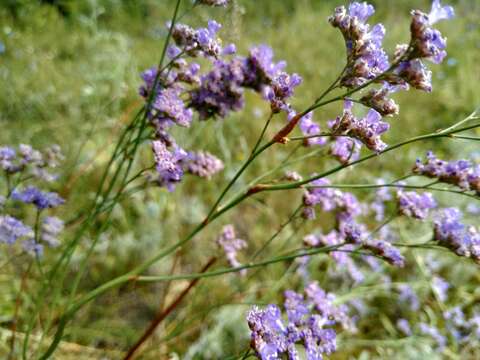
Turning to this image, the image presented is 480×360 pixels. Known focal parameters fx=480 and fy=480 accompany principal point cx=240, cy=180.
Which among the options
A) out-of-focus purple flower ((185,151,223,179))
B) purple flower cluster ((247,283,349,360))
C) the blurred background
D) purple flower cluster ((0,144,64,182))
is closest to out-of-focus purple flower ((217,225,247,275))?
the blurred background

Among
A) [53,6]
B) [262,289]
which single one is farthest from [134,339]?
[53,6]

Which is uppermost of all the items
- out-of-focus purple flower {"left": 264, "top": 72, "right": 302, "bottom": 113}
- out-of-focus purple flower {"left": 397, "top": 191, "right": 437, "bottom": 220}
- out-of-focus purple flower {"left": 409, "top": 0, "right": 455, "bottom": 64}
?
out-of-focus purple flower {"left": 264, "top": 72, "right": 302, "bottom": 113}

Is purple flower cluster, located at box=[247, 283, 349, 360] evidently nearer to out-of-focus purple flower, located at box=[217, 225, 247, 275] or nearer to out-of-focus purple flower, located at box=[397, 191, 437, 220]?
out-of-focus purple flower, located at box=[397, 191, 437, 220]

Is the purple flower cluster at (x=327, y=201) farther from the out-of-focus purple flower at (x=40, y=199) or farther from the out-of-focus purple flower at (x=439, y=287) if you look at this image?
the out-of-focus purple flower at (x=439, y=287)

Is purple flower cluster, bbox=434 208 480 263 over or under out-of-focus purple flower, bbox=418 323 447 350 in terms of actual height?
under

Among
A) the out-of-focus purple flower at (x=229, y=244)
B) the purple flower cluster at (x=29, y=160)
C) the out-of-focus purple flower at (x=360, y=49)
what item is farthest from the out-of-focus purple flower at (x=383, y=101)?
the purple flower cluster at (x=29, y=160)

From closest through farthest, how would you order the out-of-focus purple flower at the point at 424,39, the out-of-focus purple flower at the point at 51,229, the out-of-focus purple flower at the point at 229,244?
the out-of-focus purple flower at the point at 424,39 → the out-of-focus purple flower at the point at 51,229 → the out-of-focus purple flower at the point at 229,244
